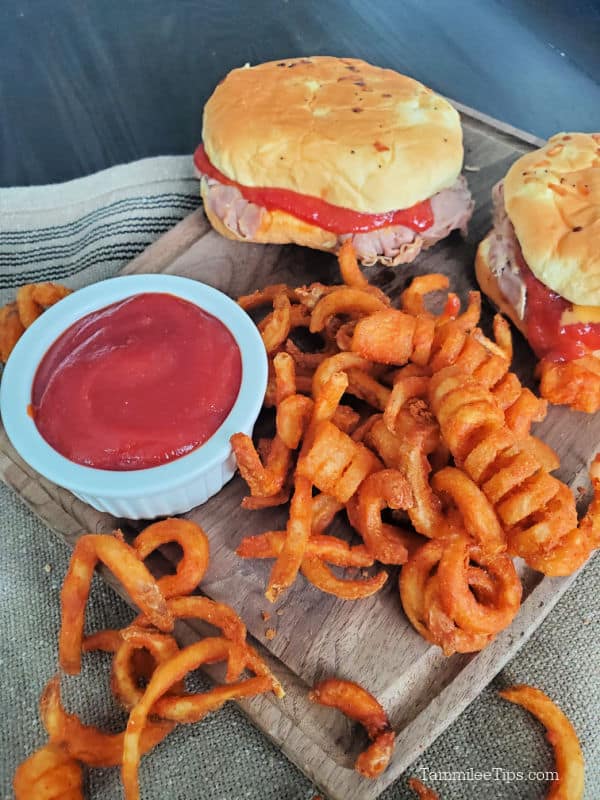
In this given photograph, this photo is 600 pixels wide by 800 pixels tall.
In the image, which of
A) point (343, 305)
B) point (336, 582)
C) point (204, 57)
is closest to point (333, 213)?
point (343, 305)

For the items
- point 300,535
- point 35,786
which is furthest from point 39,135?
point 35,786

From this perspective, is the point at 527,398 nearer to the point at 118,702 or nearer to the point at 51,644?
the point at 118,702

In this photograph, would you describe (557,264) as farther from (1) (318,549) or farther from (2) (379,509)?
(1) (318,549)

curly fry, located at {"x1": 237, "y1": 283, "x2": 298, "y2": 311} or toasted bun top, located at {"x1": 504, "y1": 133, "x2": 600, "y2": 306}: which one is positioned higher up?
toasted bun top, located at {"x1": 504, "y1": 133, "x2": 600, "y2": 306}

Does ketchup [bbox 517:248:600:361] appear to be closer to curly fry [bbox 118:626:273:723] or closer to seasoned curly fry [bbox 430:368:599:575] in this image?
seasoned curly fry [bbox 430:368:599:575]

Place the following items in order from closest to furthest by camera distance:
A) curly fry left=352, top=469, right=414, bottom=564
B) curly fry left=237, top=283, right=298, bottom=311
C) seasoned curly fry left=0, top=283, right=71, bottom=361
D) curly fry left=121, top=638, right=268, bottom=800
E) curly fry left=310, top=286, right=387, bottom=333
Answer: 1. curly fry left=121, top=638, right=268, bottom=800
2. curly fry left=352, top=469, right=414, bottom=564
3. curly fry left=310, top=286, right=387, bottom=333
4. seasoned curly fry left=0, top=283, right=71, bottom=361
5. curly fry left=237, top=283, right=298, bottom=311

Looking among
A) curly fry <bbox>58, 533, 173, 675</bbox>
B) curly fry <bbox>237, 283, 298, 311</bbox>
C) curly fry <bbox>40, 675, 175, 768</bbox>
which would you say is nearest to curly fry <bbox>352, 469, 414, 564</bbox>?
curly fry <bbox>58, 533, 173, 675</bbox>

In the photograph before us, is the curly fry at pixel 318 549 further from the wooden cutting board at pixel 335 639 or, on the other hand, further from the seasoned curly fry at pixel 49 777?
the seasoned curly fry at pixel 49 777
